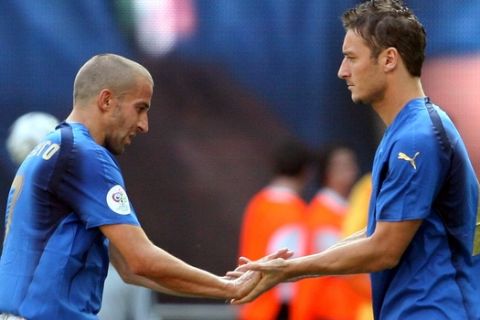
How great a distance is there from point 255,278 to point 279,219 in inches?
108

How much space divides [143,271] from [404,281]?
A: 0.97 m

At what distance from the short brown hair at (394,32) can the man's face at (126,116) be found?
0.86m

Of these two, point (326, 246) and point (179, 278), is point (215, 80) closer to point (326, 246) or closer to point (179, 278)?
point (326, 246)

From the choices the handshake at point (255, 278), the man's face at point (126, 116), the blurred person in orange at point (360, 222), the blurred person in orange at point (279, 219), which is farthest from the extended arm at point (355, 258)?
the blurred person in orange at point (279, 219)

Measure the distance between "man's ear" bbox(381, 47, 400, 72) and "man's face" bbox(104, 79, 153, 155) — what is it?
924 millimetres

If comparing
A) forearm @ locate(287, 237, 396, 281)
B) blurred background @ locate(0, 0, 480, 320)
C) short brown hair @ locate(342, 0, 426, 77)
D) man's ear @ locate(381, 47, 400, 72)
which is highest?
blurred background @ locate(0, 0, 480, 320)

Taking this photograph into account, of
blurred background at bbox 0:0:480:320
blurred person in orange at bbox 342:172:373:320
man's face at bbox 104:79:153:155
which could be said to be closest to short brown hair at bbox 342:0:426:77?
man's face at bbox 104:79:153:155

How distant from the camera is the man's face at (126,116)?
508 cm

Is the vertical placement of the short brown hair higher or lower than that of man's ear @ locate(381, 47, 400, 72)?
higher

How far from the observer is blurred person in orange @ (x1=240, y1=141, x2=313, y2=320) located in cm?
777

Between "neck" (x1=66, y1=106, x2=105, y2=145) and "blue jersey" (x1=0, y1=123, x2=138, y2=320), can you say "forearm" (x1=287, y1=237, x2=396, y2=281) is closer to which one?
"blue jersey" (x1=0, y1=123, x2=138, y2=320)

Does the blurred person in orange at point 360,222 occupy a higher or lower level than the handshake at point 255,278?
higher

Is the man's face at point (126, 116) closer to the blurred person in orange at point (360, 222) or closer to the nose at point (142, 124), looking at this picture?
the nose at point (142, 124)

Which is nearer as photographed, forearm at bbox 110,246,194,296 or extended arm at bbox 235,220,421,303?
extended arm at bbox 235,220,421,303
